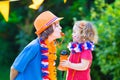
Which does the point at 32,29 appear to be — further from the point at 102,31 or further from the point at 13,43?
the point at 102,31

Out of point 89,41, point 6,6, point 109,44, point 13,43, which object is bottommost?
point 13,43

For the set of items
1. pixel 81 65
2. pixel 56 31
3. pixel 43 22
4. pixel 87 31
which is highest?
pixel 43 22

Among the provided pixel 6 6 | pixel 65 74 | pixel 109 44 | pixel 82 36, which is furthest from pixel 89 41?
pixel 109 44

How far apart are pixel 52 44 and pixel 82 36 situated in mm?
528

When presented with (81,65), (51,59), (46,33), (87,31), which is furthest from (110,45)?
(46,33)

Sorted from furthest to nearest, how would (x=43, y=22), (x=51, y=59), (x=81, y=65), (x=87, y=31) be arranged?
(x=87, y=31) < (x=81, y=65) < (x=51, y=59) < (x=43, y=22)

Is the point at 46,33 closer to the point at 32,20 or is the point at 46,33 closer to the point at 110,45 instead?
the point at 110,45

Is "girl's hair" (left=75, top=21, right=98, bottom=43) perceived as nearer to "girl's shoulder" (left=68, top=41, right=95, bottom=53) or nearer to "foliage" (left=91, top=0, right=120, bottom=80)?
"girl's shoulder" (left=68, top=41, right=95, bottom=53)

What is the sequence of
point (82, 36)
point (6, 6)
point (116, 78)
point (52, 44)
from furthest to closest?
point (116, 78), point (82, 36), point (52, 44), point (6, 6)

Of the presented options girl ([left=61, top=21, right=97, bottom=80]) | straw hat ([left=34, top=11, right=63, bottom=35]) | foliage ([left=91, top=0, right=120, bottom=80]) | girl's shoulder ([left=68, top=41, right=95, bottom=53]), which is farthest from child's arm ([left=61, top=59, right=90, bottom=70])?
foliage ([left=91, top=0, right=120, bottom=80])

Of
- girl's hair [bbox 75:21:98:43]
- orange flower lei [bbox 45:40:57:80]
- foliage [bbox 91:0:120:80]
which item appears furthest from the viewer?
foliage [bbox 91:0:120:80]

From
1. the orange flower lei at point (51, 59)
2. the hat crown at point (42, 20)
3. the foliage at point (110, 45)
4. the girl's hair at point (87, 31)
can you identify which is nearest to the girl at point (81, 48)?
the girl's hair at point (87, 31)

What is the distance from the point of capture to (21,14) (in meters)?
13.9

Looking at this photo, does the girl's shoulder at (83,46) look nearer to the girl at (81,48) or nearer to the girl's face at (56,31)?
the girl at (81,48)
